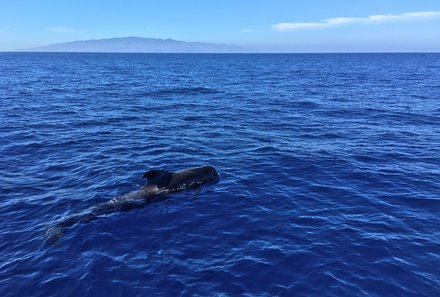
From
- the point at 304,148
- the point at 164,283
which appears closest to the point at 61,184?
the point at 164,283

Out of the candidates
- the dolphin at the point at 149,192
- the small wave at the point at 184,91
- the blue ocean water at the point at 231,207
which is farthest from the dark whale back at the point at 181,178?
the small wave at the point at 184,91

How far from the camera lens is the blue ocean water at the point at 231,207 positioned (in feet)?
39.1

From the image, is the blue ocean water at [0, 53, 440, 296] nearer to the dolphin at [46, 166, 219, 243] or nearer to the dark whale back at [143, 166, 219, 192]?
the dolphin at [46, 166, 219, 243]

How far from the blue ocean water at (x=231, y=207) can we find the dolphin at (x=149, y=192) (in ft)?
1.38

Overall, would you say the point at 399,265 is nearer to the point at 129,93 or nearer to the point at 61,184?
the point at 61,184

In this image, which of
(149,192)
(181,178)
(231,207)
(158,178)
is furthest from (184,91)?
(231,207)

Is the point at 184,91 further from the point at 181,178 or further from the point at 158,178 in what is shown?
the point at 158,178

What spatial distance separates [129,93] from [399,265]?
4562 cm

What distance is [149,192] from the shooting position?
17750 mm

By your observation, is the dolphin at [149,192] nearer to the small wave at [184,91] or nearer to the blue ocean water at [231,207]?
the blue ocean water at [231,207]

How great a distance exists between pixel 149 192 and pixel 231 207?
3.95 metres

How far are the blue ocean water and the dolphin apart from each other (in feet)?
1.38

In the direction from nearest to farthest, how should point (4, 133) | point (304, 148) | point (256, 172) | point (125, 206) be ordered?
point (125, 206) < point (256, 172) < point (304, 148) < point (4, 133)

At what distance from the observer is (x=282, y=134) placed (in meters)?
29.8
